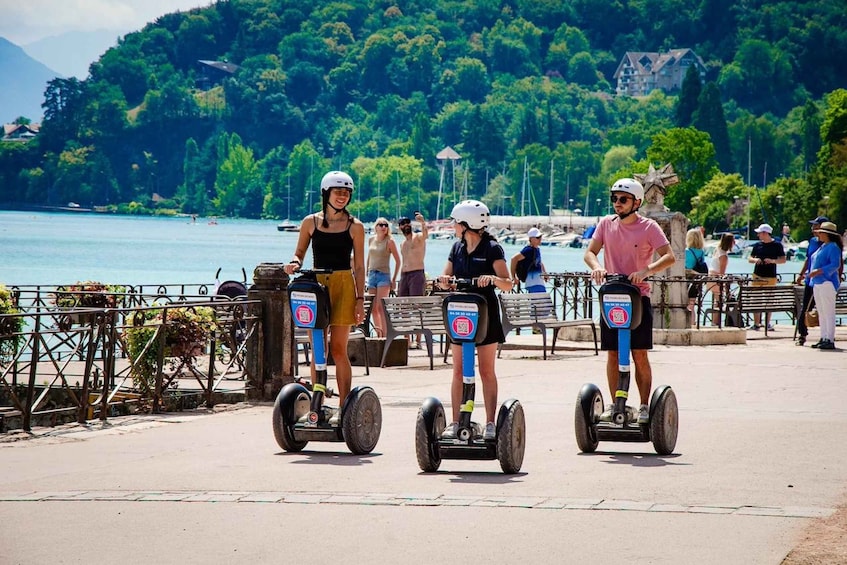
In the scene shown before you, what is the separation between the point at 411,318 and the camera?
57.8 ft

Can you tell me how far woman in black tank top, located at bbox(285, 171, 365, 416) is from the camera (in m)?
10.4

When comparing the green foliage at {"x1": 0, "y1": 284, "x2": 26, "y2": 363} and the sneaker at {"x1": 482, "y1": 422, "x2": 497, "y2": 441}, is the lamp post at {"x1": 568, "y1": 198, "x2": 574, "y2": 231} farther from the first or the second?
the sneaker at {"x1": 482, "y1": 422, "x2": 497, "y2": 441}

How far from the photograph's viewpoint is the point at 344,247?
10.5 m

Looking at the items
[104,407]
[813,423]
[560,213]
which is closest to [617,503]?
[813,423]

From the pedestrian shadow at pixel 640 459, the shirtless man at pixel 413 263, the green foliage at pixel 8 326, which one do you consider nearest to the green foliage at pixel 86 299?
the green foliage at pixel 8 326

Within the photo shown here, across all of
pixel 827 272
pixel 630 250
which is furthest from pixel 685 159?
pixel 630 250

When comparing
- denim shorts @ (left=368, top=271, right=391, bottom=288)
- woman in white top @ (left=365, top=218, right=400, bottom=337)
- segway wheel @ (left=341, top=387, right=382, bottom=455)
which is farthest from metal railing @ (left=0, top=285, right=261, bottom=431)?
denim shorts @ (left=368, top=271, right=391, bottom=288)

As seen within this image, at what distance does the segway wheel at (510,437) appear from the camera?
904 cm

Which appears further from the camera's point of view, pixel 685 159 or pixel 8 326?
pixel 685 159

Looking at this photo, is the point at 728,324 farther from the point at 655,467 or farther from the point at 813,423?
the point at 655,467

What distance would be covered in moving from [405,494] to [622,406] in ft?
7.28

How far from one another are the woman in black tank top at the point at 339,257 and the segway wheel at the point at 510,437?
1.64 metres

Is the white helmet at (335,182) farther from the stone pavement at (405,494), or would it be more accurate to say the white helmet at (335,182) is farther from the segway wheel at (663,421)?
the segway wheel at (663,421)

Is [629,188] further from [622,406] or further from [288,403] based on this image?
[288,403]
